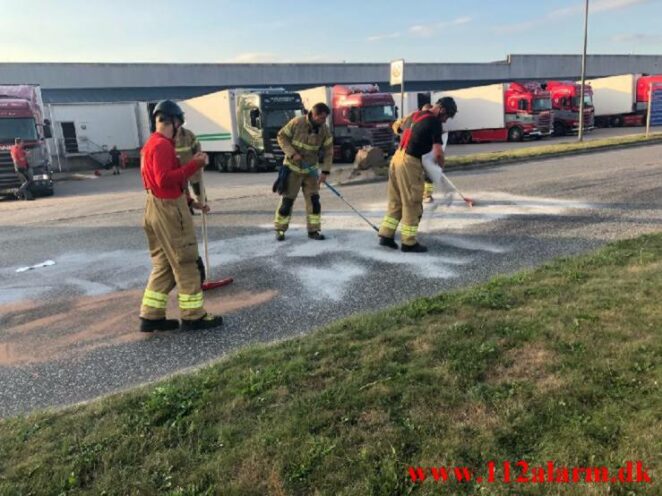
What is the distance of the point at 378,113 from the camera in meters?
24.8

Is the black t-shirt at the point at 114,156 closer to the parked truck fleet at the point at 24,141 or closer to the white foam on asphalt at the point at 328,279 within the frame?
the parked truck fleet at the point at 24,141

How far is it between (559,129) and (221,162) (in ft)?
71.1

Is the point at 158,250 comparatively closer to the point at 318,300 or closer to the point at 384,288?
the point at 318,300

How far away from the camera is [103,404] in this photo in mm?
3334

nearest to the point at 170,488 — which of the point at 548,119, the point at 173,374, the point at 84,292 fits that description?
the point at 173,374

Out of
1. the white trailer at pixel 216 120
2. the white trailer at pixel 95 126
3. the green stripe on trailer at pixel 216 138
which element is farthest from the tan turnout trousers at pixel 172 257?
the white trailer at pixel 95 126

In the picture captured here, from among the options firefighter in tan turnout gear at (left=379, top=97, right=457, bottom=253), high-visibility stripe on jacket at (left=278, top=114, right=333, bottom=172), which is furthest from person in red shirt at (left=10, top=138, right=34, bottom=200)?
firefighter in tan turnout gear at (left=379, top=97, right=457, bottom=253)

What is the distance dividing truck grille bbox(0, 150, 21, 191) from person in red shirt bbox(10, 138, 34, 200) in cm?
17

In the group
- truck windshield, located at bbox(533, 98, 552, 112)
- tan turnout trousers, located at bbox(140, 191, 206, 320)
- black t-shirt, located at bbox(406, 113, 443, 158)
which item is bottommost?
tan turnout trousers, located at bbox(140, 191, 206, 320)

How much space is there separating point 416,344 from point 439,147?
3785mm

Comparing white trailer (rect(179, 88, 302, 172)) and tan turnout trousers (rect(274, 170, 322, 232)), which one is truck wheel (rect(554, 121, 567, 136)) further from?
tan turnout trousers (rect(274, 170, 322, 232))

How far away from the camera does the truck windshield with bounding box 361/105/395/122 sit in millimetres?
24594

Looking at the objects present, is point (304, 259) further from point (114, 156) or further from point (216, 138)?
point (114, 156)

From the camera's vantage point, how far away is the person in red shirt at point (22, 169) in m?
16.7
